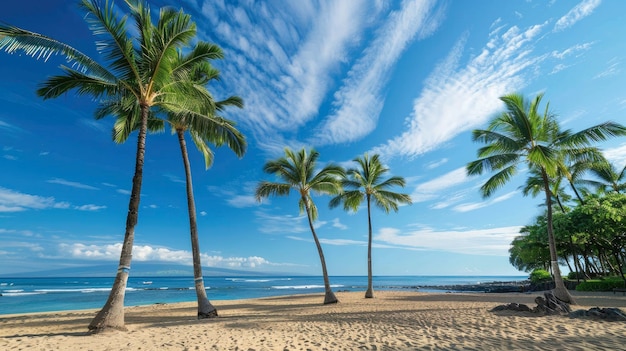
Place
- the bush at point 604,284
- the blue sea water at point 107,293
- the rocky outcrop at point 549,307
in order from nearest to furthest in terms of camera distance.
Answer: the rocky outcrop at point 549,307, the bush at point 604,284, the blue sea water at point 107,293

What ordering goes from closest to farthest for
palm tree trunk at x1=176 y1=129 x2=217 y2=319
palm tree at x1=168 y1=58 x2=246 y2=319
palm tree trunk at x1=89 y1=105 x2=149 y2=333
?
palm tree trunk at x1=89 y1=105 x2=149 y2=333 < palm tree at x1=168 y1=58 x2=246 y2=319 < palm tree trunk at x1=176 y1=129 x2=217 y2=319

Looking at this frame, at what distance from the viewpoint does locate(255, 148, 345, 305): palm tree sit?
17.2m

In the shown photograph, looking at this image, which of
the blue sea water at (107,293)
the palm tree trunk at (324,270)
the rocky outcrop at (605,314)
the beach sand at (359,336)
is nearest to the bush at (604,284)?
the rocky outcrop at (605,314)

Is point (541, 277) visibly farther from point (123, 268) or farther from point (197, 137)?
point (123, 268)

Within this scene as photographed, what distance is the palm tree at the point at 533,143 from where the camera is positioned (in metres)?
11.8

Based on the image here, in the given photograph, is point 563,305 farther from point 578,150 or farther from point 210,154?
point 210,154

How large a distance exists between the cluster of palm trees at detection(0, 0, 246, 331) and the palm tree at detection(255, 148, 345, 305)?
19.6 feet

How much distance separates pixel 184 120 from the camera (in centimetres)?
1045

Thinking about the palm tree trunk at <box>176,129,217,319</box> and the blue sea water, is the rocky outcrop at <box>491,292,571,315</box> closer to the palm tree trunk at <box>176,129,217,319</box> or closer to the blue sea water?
the palm tree trunk at <box>176,129,217,319</box>

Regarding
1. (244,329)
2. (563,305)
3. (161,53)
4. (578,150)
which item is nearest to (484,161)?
(578,150)

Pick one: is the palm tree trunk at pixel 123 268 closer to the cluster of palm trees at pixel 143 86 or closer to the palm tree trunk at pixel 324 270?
the cluster of palm trees at pixel 143 86

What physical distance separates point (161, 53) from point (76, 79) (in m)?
2.57

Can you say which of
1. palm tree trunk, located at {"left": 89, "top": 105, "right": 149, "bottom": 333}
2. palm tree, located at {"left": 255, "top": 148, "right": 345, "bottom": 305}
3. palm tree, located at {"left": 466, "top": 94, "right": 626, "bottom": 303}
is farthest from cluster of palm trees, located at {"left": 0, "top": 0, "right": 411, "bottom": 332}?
palm tree, located at {"left": 466, "top": 94, "right": 626, "bottom": 303}

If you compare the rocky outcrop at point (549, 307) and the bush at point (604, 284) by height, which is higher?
the bush at point (604, 284)
